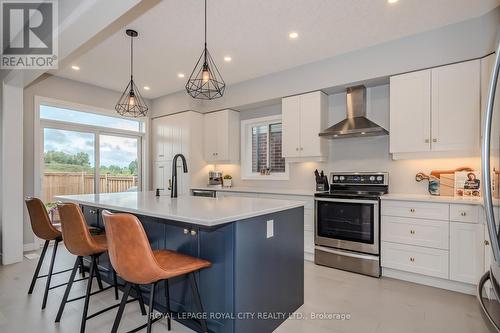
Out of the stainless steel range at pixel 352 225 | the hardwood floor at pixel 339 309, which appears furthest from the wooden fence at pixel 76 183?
the stainless steel range at pixel 352 225

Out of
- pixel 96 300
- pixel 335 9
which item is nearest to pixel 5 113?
pixel 96 300

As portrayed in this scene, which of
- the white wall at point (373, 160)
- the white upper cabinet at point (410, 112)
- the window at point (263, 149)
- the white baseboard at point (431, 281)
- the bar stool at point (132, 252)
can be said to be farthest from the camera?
the window at point (263, 149)

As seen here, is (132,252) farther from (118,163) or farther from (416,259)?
(118,163)

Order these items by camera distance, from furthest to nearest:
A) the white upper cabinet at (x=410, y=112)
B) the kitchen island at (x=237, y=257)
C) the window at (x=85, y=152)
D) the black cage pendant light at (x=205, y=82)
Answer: the window at (x=85, y=152) < the white upper cabinet at (x=410, y=112) < the black cage pendant light at (x=205, y=82) < the kitchen island at (x=237, y=257)

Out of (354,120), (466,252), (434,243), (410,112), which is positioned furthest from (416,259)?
(354,120)

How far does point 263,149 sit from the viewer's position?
5.05m

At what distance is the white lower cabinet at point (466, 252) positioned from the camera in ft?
8.43

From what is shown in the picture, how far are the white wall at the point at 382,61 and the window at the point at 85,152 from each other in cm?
242

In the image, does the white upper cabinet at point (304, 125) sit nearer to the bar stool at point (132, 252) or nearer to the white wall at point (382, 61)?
the white wall at point (382, 61)

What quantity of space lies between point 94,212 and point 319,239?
2743mm

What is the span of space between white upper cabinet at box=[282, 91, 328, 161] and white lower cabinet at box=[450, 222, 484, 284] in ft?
6.05

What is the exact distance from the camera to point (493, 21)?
2.67 meters

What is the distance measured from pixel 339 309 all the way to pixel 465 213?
157 centimetres

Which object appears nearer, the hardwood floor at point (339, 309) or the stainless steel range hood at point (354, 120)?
the hardwood floor at point (339, 309)
